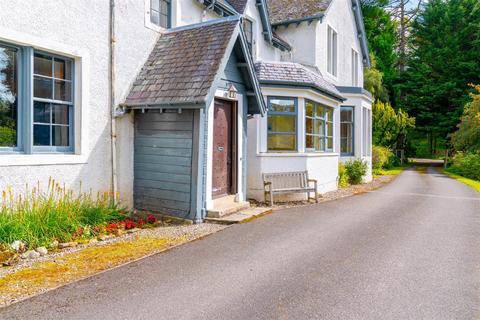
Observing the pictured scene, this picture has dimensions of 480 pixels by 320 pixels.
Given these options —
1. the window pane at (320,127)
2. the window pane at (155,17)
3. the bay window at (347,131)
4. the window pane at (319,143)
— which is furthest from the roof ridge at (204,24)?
the bay window at (347,131)

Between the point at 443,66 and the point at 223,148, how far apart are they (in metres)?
38.0

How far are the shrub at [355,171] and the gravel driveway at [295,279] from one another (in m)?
9.26

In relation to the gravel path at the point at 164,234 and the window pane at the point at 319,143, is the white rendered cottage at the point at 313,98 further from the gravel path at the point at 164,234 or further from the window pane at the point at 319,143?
the gravel path at the point at 164,234

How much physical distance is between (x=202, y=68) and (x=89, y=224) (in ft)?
13.5

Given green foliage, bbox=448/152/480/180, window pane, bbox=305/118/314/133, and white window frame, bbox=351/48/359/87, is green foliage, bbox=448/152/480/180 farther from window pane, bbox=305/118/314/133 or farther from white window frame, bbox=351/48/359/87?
window pane, bbox=305/118/314/133

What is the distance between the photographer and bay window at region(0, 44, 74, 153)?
7.21 m

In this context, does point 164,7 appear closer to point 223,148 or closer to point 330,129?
point 223,148

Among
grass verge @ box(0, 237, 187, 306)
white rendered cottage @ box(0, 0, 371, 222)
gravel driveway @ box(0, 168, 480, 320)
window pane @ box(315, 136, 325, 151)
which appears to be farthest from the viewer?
window pane @ box(315, 136, 325, 151)

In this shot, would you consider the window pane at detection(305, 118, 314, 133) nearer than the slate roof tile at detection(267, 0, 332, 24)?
Yes

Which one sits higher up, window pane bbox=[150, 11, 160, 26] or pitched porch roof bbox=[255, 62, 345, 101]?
window pane bbox=[150, 11, 160, 26]

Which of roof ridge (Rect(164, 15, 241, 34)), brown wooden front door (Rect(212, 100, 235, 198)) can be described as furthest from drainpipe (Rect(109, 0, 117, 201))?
brown wooden front door (Rect(212, 100, 235, 198))

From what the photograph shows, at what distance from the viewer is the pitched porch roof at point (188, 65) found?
8.48 meters

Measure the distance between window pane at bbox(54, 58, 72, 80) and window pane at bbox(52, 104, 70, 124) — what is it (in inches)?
24.5

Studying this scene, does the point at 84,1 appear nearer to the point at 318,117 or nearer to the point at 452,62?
the point at 318,117
